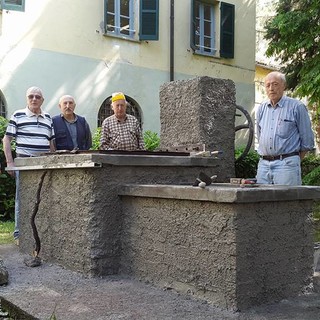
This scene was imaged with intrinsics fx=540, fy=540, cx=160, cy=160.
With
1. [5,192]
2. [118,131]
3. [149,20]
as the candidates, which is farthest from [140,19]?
[118,131]

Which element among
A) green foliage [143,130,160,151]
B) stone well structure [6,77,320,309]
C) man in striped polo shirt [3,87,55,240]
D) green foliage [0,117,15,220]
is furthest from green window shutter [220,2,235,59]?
man in striped polo shirt [3,87,55,240]

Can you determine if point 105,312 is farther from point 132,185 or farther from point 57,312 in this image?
point 132,185

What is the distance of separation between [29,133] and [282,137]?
2.75 meters

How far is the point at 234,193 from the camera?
131 inches

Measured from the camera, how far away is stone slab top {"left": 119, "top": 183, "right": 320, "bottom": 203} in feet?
→ 11.1

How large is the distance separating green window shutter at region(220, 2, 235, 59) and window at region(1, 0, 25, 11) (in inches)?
248

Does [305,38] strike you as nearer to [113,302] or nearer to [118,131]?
[118,131]

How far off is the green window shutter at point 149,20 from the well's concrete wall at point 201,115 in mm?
8275

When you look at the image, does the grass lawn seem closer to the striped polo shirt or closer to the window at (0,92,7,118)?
the striped polo shirt

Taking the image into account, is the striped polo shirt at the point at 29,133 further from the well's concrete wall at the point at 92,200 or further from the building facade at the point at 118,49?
the building facade at the point at 118,49

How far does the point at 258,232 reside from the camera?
139 inches

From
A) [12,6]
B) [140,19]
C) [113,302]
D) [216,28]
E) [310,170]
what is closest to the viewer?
[113,302]

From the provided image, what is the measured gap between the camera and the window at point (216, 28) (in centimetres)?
1570

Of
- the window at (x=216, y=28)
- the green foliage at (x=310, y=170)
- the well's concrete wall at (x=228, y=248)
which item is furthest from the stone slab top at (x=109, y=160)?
the window at (x=216, y=28)
